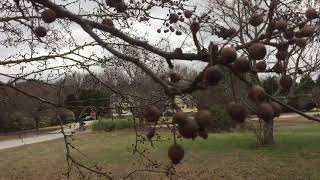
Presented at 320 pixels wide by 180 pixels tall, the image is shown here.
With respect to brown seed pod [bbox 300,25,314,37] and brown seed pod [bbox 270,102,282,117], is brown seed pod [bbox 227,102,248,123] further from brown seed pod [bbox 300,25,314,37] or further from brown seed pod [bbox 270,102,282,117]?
brown seed pod [bbox 300,25,314,37]

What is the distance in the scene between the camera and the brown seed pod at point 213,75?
1.38 metres

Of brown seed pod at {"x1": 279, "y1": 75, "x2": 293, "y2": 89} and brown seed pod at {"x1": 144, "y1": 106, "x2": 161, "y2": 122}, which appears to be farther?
brown seed pod at {"x1": 144, "y1": 106, "x2": 161, "y2": 122}

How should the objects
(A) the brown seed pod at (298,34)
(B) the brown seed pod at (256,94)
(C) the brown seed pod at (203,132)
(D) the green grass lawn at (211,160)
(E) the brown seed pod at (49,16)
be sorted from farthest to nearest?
(D) the green grass lawn at (211,160), (E) the brown seed pod at (49,16), (A) the brown seed pod at (298,34), (C) the brown seed pod at (203,132), (B) the brown seed pod at (256,94)

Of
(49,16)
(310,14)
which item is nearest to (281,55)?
(310,14)

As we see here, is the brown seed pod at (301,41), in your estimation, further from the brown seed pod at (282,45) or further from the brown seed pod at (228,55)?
the brown seed pod at (228,55)

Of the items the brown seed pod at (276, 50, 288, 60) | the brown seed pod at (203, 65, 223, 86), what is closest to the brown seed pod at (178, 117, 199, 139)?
the brown seed pod at (203, 65, 223, 86)

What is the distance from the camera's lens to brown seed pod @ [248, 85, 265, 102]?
1341 millimetres

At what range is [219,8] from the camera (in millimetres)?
23281

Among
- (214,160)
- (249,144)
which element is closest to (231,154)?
(214,160)

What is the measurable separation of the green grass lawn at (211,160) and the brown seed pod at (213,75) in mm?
11590

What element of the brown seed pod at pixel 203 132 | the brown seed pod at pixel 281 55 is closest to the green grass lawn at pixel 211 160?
the brown seed pod at pixel 281 55

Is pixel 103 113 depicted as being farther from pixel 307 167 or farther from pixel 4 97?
pixel 307 167

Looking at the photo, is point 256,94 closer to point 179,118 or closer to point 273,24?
point 179,118

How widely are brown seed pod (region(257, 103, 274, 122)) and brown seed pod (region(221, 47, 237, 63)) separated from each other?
136 mm
